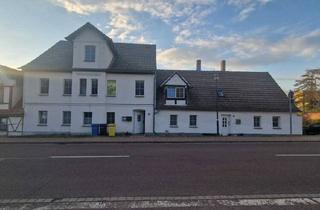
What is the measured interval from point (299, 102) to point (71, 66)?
48.4 meters

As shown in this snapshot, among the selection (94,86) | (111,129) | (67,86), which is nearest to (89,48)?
(94,86)

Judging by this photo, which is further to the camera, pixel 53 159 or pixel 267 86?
pixel 267 86

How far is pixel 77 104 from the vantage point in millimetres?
29172

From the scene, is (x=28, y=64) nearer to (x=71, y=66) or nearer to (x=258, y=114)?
(x=71, y=66)

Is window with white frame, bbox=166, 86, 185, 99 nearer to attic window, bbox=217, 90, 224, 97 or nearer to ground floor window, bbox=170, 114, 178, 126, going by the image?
ground floor window, bbox=170, 114, 178, 126

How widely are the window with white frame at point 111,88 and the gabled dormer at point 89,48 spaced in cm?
155

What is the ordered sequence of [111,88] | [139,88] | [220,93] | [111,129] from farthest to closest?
[220,93], [139,88], [111,88], [111,129]

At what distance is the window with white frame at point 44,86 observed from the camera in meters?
29.3

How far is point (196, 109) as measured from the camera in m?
30.8

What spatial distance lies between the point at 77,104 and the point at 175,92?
9713 mm

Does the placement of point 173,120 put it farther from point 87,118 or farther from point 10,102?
point 10,102

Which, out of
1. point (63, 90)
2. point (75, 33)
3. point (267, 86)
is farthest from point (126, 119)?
point (267, 86)

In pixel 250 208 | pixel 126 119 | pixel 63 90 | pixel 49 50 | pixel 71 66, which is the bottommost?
pixel 250 208

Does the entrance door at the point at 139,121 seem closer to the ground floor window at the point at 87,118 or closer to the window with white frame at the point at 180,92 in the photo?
the window with white frame at the point at 180,92
